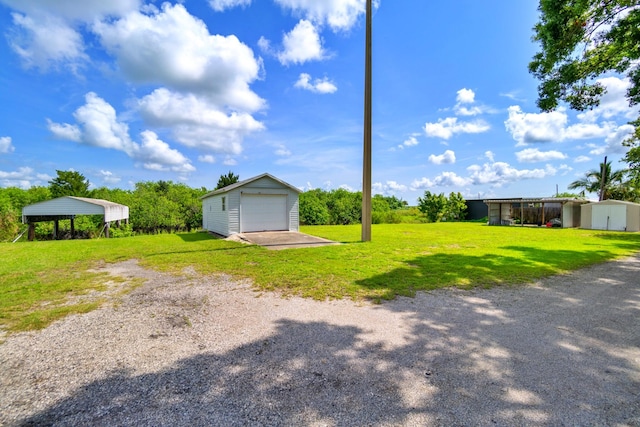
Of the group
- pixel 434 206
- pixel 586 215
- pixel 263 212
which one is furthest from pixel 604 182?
pixel 263 212

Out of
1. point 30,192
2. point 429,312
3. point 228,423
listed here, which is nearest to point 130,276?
point 228,423

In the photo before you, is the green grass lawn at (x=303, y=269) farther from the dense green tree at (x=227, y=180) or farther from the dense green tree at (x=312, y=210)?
the dense green tree at (x=227, y=180)

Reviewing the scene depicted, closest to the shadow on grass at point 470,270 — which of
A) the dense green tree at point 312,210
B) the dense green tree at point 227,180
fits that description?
the dense green tree at point 312,210

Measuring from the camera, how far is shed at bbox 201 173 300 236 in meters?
12.3

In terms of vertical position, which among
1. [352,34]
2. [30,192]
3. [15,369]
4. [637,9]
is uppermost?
[352,34]

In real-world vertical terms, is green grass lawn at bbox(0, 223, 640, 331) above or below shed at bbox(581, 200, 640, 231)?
below

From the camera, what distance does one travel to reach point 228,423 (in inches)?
68.0

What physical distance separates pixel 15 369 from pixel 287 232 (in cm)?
1058

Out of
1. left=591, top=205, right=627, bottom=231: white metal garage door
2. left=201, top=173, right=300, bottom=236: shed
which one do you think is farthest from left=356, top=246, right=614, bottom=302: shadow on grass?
left=591, top=205, right=627, bottom=231: white metal garage door

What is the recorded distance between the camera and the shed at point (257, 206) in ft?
40.2

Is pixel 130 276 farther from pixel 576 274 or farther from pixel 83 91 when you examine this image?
pixel 83 91

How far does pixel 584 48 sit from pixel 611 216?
53.6ft

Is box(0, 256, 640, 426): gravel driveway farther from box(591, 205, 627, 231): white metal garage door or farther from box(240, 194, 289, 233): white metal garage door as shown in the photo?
box(591, 205, 627, 231): white metal garage door

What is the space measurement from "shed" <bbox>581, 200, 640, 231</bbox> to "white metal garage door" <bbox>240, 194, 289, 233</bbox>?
2042 cm
